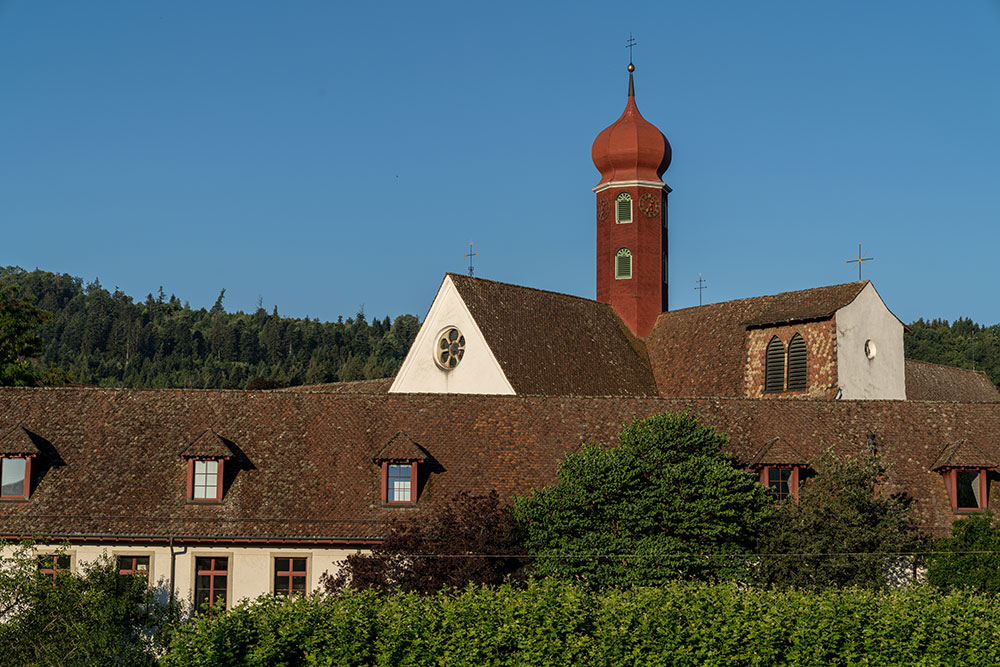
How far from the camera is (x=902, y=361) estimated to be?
59.0 meters

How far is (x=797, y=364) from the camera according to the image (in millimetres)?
57344

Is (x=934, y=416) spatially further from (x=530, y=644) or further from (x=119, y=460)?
(x=119, y=460)

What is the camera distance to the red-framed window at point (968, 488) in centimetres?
4269

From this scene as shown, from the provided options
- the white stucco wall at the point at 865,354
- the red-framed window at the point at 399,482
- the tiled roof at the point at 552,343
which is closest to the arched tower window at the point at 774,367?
the white stucco wall at the point at 865,354

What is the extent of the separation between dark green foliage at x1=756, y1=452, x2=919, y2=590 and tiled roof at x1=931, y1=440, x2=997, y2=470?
165 inches

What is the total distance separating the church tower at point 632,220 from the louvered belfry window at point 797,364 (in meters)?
11.2

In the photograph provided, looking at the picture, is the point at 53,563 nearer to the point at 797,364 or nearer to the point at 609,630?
the point at 609,630

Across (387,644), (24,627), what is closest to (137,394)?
(24,627)

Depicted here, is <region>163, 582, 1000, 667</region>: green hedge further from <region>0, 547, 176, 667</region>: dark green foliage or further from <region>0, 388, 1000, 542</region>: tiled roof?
<region>0, 388, 1000, 542</region>: tiled roof

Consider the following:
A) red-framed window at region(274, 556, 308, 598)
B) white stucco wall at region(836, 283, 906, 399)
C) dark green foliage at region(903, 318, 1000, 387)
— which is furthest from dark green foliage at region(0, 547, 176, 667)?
dark green foliage at region(903, 318, 1000, 387)

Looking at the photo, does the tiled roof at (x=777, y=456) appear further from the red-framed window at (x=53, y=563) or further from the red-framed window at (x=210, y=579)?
the red-framed window at (x=53, y=563)

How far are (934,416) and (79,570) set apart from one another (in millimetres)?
30203

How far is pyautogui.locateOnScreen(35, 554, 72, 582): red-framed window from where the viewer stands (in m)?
37.2

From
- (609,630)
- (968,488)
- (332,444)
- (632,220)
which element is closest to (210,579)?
(332,444)
